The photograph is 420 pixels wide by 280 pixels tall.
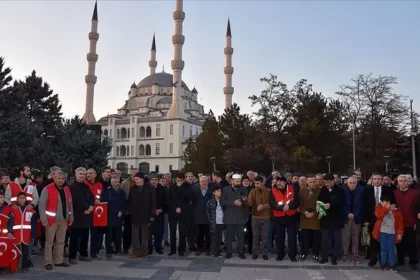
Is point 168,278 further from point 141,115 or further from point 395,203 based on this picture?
point 141,115

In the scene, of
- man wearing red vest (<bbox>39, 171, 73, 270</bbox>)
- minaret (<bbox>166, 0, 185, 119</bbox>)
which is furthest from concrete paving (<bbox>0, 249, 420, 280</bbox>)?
minaret (<bbox>166, 0, 185, 119</bbox>)

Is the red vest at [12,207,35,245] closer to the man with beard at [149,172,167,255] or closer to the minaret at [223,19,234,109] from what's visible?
the man with beard at [149,172,167,255]

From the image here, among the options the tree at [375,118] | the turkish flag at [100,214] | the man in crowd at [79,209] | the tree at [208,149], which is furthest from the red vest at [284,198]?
the tree at [208,149]

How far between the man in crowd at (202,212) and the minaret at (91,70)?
165 ft

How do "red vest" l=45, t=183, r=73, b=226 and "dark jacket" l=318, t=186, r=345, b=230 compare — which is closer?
"red vest" l=45, t=183, r=73, b=226

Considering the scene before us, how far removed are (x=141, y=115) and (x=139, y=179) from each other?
63.8 m

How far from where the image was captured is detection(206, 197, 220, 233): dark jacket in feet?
28.6

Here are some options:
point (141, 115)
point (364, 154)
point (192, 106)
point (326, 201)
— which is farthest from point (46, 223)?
point (192, 106)

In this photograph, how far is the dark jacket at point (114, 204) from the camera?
850 centimetres

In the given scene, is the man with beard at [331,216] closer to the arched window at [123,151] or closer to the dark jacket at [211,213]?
the dark jacket at [211,213]

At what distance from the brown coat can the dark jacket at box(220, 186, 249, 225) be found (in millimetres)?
1162

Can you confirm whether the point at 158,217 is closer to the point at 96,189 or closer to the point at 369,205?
the point at 96,189

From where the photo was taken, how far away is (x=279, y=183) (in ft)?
27.5

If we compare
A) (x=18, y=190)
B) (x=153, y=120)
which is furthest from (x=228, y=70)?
(x=18, y=190)
